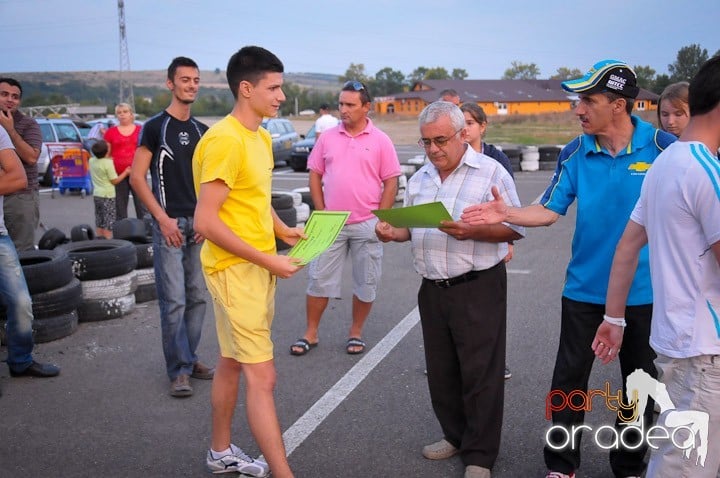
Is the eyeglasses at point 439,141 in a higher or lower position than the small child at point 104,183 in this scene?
higher

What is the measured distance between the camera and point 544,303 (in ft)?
24.1

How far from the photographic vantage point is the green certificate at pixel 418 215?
11.1 feet

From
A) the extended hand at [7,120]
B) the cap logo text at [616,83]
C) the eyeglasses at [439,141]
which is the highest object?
the cap logo text at [616,83]

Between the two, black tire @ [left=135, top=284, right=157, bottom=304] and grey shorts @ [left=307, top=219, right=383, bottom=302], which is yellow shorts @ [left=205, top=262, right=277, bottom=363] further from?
black tire @ [left=135, top=284, right=157, bottom=304]

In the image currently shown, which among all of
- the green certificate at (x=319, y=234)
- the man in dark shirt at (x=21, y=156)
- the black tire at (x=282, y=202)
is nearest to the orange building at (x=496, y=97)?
the black tire at (x=282, y=202)

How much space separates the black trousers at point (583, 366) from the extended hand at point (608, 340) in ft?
1.69

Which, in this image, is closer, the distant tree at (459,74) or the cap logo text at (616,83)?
the cap logo text at (616,83)

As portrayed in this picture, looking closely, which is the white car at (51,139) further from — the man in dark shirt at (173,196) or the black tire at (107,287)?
the man in dark shirt at (173,196)

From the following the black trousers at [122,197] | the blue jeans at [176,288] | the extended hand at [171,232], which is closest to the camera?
the extended hand at [171,232]

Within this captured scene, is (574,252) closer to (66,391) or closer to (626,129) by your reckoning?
(626,129)

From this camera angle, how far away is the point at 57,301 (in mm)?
6172

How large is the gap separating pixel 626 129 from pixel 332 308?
4.31 meters

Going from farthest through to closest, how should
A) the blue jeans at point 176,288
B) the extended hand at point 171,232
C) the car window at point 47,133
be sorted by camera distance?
the car window at point 47,133 < the blue jeans at point 176,288 < the extended hand at point 171,232

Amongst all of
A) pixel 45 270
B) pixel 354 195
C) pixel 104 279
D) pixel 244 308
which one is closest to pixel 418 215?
pixel 244 308
